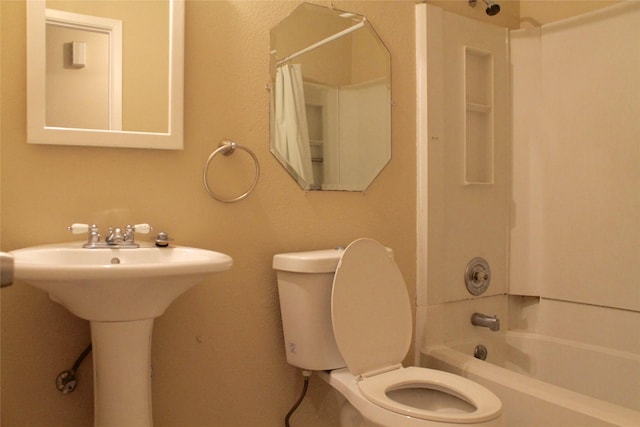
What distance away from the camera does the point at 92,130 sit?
140cm

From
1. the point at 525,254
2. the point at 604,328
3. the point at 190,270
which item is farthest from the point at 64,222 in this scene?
the point at 604,328

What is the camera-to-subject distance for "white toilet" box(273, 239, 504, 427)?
4.98 feet

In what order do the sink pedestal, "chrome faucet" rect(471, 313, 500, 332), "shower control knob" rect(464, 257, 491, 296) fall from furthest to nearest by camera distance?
1. "shower control knob" rect(464, 257, 491, 296)
2. "chrome faucet" rect(471, 313, 500, 332)
3. the sink pedestal

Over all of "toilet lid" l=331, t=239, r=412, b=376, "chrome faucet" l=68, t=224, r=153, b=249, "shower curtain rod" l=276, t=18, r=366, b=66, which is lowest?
"toilet lid" l=331, t=239, r=412, b=376

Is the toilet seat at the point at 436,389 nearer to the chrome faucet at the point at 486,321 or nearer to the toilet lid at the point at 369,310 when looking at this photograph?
the toilet lid at the point at 369,310

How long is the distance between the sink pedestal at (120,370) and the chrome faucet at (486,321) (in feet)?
4.75

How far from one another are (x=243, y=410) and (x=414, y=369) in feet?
1.99

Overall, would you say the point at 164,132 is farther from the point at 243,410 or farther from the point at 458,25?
the point at 458,25

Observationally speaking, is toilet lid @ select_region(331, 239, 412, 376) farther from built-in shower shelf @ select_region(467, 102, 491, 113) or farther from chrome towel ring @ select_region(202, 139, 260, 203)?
built-in shower shelf @ select_region(467, 102, 491, 113)

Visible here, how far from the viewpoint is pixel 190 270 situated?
42.9 inches

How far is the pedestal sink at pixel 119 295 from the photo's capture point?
1006mm

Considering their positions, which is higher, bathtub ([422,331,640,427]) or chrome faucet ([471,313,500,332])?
chrome faucet ([471,313,500,332])

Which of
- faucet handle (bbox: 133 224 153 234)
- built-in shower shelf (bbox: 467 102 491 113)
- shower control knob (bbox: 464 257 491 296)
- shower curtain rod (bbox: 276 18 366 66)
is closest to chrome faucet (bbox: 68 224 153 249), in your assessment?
faucet handle (bbox: 133 224 153 234)

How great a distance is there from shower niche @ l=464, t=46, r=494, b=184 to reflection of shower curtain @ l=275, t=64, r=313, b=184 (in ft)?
2.77
